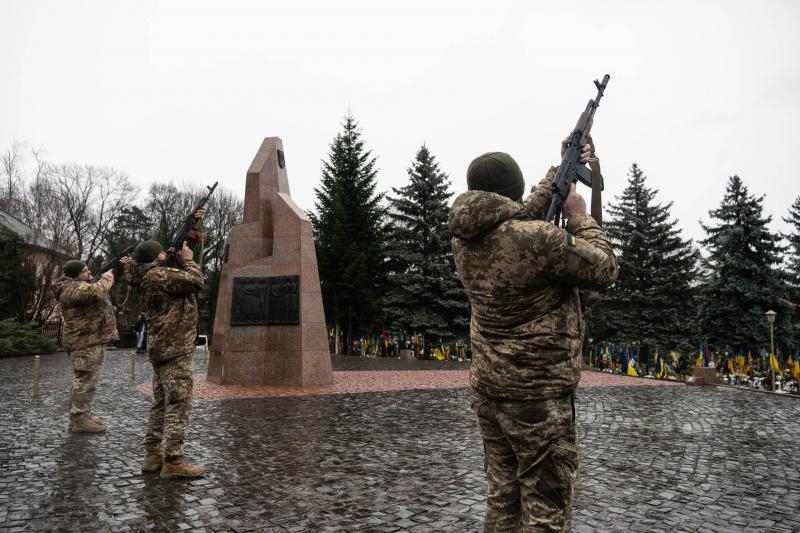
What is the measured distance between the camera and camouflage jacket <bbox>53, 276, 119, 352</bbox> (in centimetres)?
770

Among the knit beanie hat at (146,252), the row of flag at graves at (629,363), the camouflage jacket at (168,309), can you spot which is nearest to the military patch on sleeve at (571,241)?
the camouflage jacket at (168,309)

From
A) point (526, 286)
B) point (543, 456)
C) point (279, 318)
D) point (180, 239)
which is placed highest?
point (180, 239)

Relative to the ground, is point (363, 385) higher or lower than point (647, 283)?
lower

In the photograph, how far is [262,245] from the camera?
47.8 ft

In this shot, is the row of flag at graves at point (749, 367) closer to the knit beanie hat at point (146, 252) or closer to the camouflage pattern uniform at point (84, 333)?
the knit beanie hat at point (146, 252)

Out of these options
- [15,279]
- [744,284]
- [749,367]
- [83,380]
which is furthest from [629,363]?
[15,279]

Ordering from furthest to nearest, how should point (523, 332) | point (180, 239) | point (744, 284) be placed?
point (744, 284), point (180, 239), point (523, 332)

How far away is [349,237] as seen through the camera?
109 feet

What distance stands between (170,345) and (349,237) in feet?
91.3

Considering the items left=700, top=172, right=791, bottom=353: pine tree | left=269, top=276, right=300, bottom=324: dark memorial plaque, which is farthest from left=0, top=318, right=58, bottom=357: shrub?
left=700, top=172, right=791, bottom=353: pine tree

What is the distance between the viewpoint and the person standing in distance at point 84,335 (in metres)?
7.64

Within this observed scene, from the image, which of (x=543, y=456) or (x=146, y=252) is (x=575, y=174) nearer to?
(x=543, y=456)

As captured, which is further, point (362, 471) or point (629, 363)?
point (629, 363)

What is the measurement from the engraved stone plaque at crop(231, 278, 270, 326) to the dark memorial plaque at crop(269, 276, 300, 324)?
0.15m
